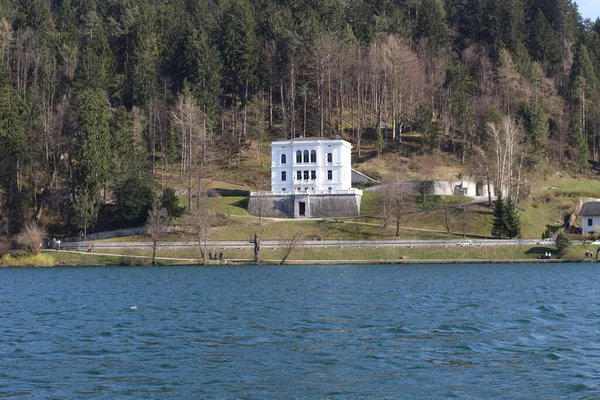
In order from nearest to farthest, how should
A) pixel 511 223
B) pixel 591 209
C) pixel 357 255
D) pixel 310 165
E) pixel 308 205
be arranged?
pixel 357 255
pixel 511 223
pixel 591 209
pixel 308 205
pixel 310 165

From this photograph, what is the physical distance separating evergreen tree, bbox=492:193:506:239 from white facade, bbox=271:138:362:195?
19.6 meters

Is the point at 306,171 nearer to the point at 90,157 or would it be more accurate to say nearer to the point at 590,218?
the point at 90,157

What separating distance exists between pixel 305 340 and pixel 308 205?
2311 inches

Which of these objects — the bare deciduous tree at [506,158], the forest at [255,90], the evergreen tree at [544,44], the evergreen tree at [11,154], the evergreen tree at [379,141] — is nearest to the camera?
the bare deciduous tree at [506,158]

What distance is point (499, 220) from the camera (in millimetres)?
75688

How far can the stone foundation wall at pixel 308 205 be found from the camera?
86.0 m

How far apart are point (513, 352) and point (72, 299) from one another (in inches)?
1012

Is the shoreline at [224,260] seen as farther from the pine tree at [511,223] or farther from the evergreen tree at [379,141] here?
the evergreen tree at [379,141]

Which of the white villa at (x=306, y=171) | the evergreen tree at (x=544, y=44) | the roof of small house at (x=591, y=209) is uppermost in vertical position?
the evergreen tree at (x=544, y=44)

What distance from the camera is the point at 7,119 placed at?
85.9 m

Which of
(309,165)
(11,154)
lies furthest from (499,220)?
(11,154)

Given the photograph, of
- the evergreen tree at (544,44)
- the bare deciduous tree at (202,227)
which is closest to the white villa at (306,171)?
the bare deciduous tree at (202,227)

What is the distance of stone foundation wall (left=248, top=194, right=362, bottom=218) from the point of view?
8600 cm

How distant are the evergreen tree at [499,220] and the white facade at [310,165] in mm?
19623
